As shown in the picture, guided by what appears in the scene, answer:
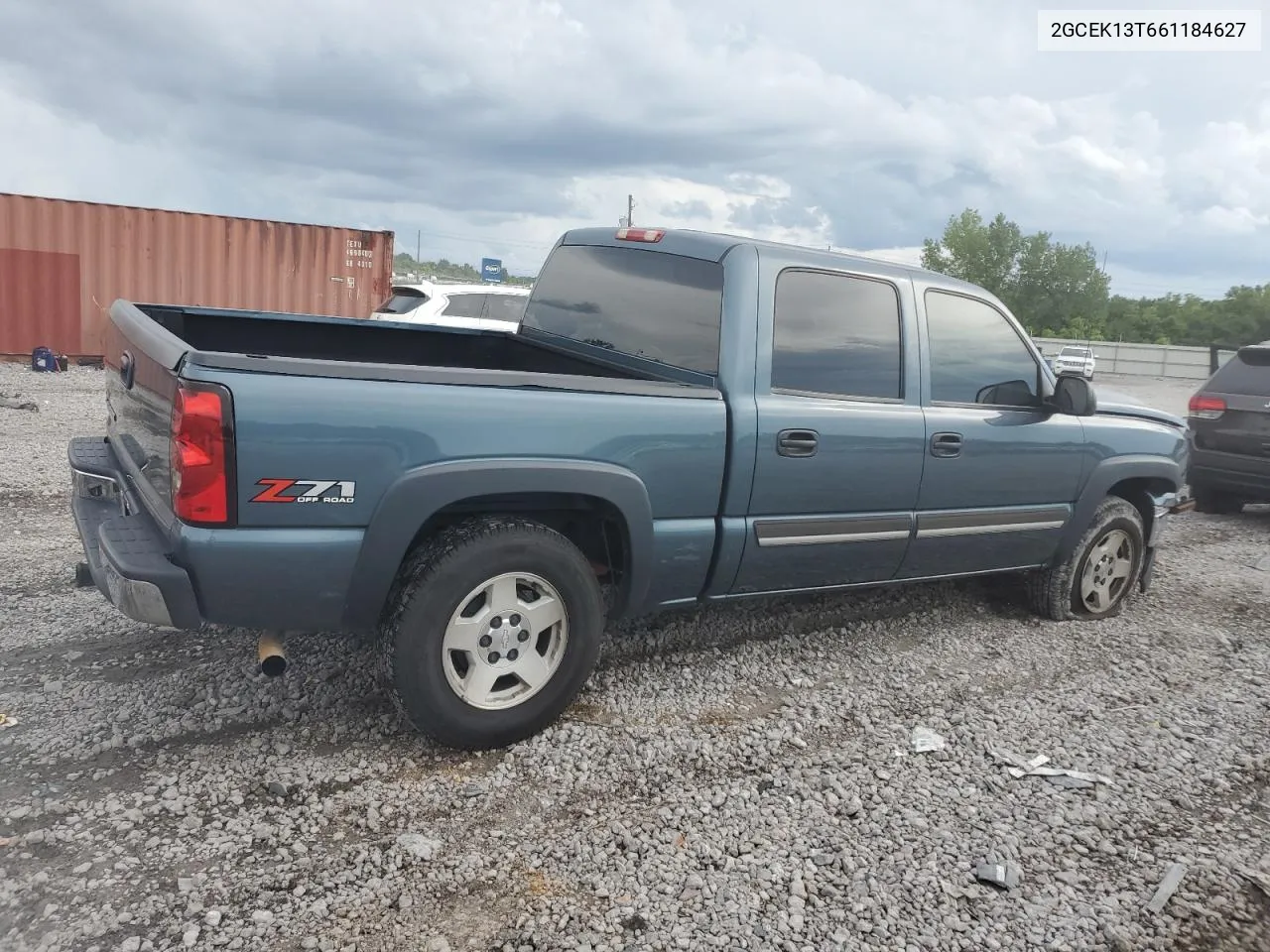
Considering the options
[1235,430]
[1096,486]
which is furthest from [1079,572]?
[1235,430]

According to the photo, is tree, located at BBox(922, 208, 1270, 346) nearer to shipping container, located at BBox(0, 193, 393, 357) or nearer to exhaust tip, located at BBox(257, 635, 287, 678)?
shipping container, located at BBox(0, 193, 393, 357)

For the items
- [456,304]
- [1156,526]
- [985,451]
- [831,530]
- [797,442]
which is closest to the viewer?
[797,442]

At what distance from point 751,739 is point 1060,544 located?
2.41 meters

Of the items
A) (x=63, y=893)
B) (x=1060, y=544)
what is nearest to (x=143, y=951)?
(x=63, y=893)

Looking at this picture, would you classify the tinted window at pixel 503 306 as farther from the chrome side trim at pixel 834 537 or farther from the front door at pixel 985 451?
the chrome side trim at pixel 834 537

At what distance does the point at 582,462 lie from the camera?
3.36 m

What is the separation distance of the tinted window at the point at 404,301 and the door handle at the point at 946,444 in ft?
24.8

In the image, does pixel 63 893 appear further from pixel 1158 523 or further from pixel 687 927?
pixel 1158 523

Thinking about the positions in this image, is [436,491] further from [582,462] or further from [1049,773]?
[1049,773]

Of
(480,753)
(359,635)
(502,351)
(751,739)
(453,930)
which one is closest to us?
(453,930)

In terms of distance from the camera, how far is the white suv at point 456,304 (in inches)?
422

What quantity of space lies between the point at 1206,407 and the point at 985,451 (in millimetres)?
5146

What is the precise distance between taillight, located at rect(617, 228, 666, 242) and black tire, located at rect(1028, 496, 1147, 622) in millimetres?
2799

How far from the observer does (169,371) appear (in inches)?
114
